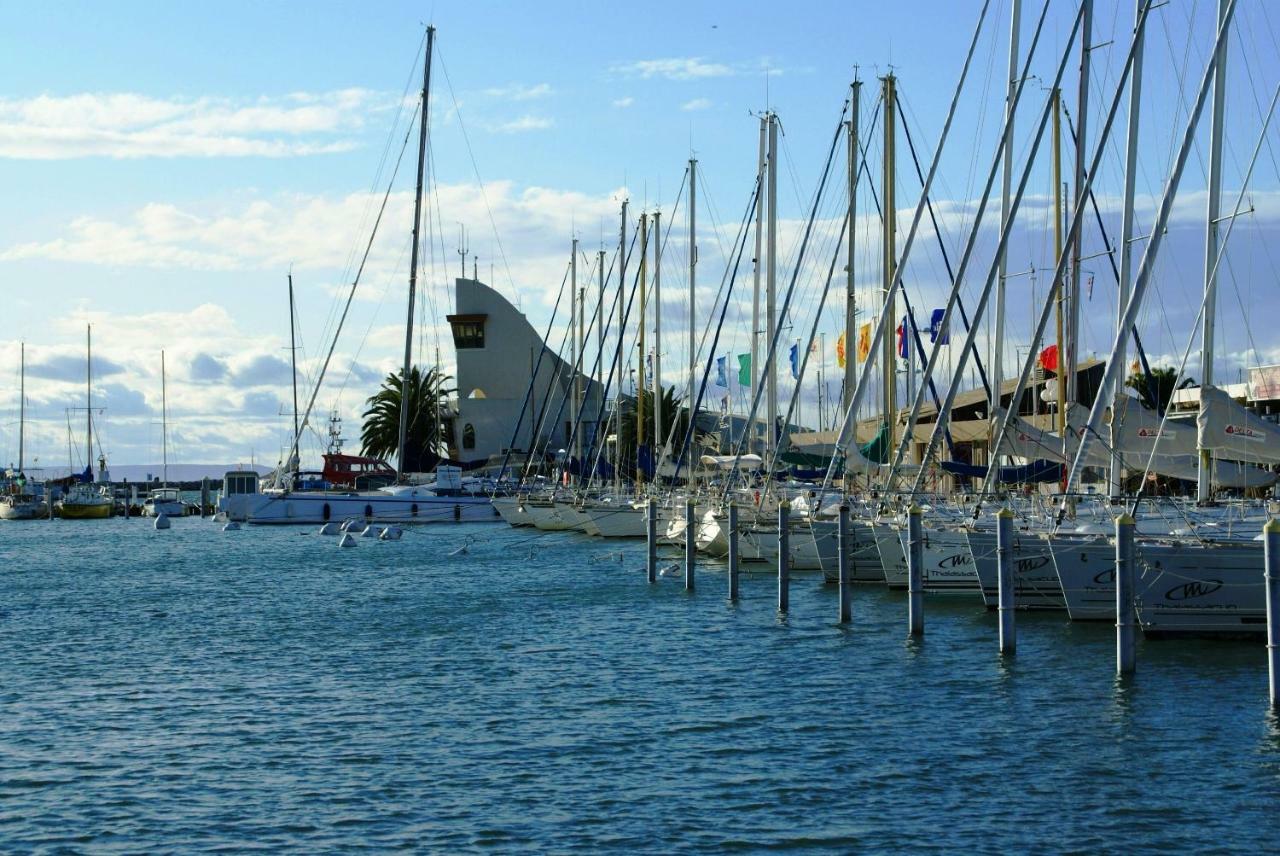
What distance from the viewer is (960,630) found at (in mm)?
28375

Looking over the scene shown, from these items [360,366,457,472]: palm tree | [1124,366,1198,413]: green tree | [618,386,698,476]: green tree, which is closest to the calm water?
[618,386,698,476]: green tree

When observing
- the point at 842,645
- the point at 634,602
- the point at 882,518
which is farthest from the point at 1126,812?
the point at 634,602

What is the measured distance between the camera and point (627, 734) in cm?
1964

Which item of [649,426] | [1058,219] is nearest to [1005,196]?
[1058,219]

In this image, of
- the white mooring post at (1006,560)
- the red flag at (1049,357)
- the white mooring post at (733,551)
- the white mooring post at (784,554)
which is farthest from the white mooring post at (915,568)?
the red flag at (1049,357)

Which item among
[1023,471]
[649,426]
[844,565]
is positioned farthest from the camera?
[649,426]

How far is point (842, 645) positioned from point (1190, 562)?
6.27 metres

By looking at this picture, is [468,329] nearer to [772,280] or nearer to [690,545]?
[772,280]

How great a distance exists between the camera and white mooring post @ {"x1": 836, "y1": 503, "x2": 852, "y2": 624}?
28750 mm

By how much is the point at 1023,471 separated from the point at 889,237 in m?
8.73

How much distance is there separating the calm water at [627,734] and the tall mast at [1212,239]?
3.90 m

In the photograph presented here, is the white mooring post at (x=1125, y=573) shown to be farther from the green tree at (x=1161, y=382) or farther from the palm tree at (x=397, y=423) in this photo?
the palm tree at (x=397, y=423)

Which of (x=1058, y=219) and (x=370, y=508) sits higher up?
(x=1058, y=219)

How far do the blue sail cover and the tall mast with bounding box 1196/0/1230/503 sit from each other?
5.98 m
